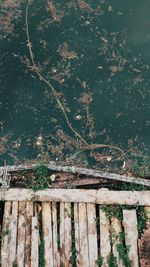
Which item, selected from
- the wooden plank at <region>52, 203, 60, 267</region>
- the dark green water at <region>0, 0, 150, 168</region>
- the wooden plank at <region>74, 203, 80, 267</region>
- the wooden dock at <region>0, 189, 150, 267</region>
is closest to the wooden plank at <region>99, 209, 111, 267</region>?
the wooden dock at <region>0, 189, 150, 267</region>

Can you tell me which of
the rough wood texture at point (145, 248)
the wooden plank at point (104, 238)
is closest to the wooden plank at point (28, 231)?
the wooden plank at point (104, 238)

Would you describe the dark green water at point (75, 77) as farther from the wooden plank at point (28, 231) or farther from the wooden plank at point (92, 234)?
the wooden plank at point (92, 234)

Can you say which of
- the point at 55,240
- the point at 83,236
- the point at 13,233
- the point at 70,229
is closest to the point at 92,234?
the point at 83,236

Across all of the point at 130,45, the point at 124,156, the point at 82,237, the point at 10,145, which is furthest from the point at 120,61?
the point at 82,237

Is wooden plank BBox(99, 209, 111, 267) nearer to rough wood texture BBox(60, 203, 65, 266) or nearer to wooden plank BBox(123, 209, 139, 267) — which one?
wooden plank BBox(123, 209, 139, 267)

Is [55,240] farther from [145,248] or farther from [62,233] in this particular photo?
[145,248]

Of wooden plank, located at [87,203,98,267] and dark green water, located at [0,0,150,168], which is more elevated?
dark green water, located at [0,0,150,168]

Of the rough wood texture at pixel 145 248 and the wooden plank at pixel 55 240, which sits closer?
the rough wood texture at pixel 145 248
